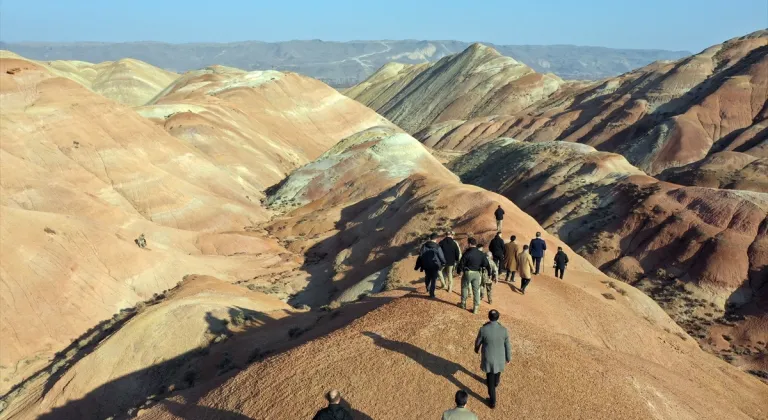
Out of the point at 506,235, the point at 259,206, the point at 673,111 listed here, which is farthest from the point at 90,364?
the point at 673,111

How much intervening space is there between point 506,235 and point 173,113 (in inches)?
1932

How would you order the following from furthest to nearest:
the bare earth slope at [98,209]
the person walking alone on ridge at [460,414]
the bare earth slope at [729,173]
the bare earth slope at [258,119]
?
the bare earth slope at [258,119] < the bare earth slope at [729,173] < the bare earth slope at [98,209] < the person walking alone on ridge at [460,414]

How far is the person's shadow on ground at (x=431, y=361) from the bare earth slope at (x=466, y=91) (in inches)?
4021

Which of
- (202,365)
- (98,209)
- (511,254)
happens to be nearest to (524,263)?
(511,254)

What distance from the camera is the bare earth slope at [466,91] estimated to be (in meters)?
113

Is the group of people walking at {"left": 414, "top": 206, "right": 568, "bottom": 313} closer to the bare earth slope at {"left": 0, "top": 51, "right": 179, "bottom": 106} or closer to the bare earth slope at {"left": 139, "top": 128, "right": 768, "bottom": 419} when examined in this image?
the bare earth slope at {"left": 139, "top": 128, "right": 768, "bottom": 419}

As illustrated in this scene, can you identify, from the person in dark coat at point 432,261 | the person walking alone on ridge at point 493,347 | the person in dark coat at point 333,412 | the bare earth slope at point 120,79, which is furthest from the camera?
the bare earth slope at point 120,79

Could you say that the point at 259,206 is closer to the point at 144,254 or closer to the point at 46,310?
the point at 144,254

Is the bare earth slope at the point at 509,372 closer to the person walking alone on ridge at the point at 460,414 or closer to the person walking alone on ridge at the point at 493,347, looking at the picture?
the person walking alone on ridge at the point at 493,347

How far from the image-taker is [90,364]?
1719 cm

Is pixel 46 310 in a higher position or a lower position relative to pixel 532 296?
lower

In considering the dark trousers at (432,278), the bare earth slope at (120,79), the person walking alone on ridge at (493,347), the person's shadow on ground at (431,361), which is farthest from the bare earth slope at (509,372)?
the bare earth slope at (120,79)

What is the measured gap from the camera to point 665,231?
35.8 meters

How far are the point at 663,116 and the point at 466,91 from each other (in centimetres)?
5423
